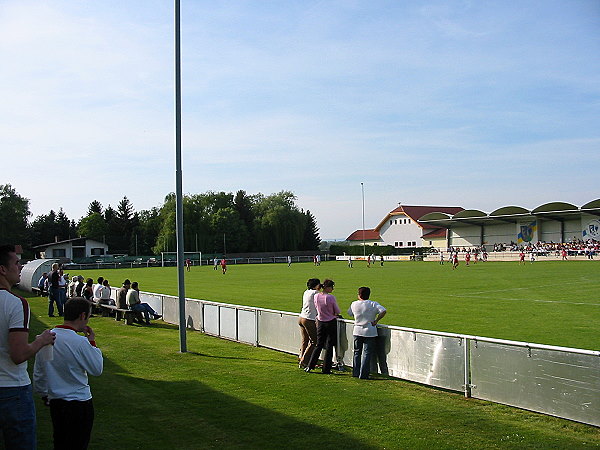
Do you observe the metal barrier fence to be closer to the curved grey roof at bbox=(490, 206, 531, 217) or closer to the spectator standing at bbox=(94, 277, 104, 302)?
the spectator standing at bbox=(94, 277, 104, 302)

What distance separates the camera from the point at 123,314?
1952cm

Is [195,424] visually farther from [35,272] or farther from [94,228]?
[94,228]

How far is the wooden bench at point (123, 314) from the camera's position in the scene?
18.3 meters

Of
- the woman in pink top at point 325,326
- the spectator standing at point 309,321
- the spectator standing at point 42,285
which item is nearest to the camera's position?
the woman in pink top at point 325,326

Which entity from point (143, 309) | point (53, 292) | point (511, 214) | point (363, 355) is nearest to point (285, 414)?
point (363, 355)

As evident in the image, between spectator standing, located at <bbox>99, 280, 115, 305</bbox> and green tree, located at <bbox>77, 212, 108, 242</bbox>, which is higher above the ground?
green tree, located at <bbox>77, 212, 108, 242</bbox>

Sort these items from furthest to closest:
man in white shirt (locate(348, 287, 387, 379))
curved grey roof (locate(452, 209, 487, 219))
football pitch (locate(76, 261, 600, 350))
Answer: curved grey roof (locate(452, 209, 487, 219))
football pitch (locate(76, 261, 600, 350))
man in white shirt (locate(348, 287, 387, 379))

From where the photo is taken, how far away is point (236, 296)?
2744 cm

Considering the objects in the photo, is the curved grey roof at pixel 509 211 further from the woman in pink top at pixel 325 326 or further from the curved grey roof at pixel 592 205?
the woman in pink top at pixel 325 326

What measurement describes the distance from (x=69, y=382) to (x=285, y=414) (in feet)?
13.1

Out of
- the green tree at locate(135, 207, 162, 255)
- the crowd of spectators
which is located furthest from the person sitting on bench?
the green tree at locate(135, 207, 162, 255)

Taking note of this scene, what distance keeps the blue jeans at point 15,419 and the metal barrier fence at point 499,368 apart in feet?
20.4

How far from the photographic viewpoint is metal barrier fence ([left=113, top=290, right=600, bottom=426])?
24.4ft

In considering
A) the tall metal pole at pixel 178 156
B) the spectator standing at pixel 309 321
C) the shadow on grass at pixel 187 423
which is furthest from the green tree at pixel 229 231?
the shadow on grass at pixel 187 423
